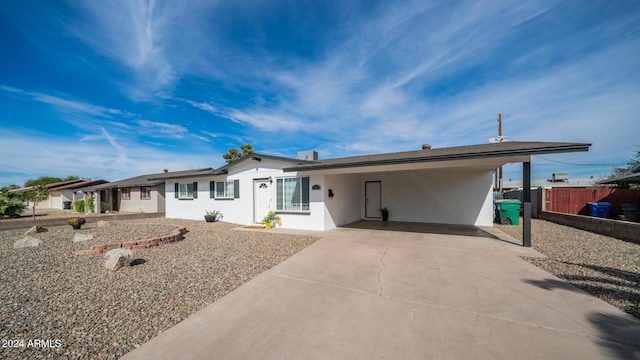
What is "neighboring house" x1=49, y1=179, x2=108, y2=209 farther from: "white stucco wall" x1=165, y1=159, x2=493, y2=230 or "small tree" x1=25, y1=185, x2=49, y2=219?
"white stucco wall" x1=165, y1=159, x2=493, y2=230

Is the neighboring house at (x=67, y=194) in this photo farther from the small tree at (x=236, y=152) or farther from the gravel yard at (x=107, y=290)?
the gravel yard at (x=107, y=290)

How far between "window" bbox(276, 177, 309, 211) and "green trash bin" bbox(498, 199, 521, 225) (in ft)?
30.7

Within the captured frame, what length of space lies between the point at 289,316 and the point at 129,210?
858 inches

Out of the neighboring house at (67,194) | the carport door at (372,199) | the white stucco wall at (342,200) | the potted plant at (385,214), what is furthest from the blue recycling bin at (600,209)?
the neighboring house at (67,194)

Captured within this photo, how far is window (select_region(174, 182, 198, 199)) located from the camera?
13.9 m

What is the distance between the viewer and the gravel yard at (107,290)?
2.64 metres

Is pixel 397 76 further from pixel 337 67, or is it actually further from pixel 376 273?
pixel 376 273

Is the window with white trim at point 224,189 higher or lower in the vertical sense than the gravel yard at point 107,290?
higher

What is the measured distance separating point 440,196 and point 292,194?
7.38 metres

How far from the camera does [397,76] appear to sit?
10.6 meters

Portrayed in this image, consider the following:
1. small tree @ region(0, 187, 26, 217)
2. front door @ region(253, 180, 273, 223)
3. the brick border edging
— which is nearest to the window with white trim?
front door @ region(253, 180, 273, 223)

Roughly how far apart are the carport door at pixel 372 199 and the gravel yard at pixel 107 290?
22.7 ft

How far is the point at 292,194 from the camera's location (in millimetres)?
10242

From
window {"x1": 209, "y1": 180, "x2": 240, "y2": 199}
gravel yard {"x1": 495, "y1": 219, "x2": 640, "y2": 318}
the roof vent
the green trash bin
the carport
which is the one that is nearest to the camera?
gravel yard {"x1": 495, "y1": 219, "x2": 640, "y2": 318}
